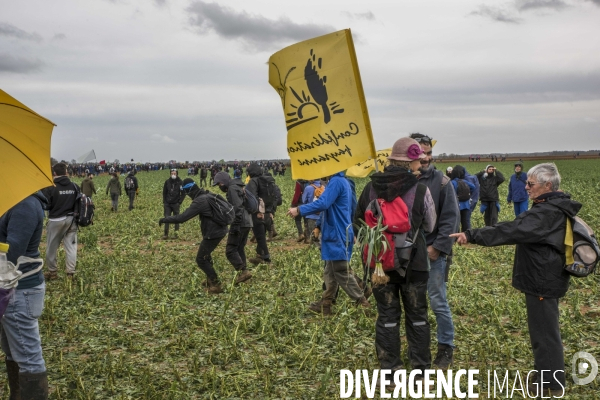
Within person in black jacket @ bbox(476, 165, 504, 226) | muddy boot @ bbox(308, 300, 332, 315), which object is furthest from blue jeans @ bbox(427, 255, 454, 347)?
person in black jacket @ bbox(476, 165, 504, 226)

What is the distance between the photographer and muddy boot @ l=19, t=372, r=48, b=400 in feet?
14.3

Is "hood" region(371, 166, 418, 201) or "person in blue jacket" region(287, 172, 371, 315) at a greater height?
"hood" region(371, 166, 418, 201)

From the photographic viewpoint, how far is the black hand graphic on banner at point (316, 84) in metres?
5.32

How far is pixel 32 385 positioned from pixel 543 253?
13.8 ft

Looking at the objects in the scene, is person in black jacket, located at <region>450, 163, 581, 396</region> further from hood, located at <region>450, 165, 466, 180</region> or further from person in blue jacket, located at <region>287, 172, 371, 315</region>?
hood, located at <region>450, 165, 466, 180</region>

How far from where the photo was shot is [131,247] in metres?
14.2

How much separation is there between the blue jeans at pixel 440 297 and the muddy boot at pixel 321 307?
223cm

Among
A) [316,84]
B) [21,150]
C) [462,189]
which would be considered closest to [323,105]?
[316,84]

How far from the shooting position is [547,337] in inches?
185

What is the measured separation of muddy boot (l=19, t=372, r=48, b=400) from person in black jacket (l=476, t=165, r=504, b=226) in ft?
39.6

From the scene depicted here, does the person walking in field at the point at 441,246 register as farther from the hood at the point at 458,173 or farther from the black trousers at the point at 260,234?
the hood at the point at 458,173

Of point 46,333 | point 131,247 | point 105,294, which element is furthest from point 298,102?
point 131,247

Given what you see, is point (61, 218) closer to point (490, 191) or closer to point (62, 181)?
point (62, 181)

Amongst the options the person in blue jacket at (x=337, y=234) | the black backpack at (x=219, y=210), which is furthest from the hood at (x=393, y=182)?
the black backpack at (x=219, y=210)
